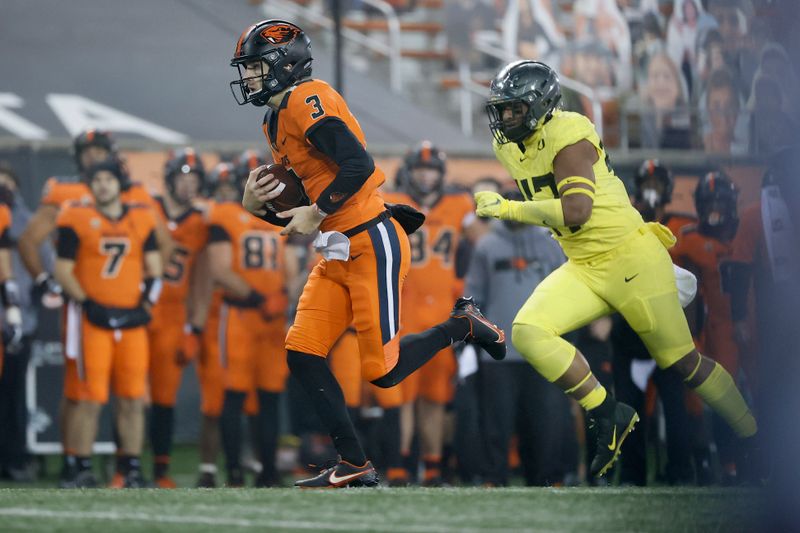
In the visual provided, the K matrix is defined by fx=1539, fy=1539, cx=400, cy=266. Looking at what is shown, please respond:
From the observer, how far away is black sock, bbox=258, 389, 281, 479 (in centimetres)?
916

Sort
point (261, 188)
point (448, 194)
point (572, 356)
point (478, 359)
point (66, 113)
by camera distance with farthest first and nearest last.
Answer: point (66, 113)
point (448, 194)
point (478, 359)
point (572, 356)
point (261, 188)

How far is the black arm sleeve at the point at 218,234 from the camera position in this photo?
9.41 m

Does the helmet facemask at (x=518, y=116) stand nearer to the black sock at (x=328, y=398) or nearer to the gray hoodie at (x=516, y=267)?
the black sock at (x=328, y=398)

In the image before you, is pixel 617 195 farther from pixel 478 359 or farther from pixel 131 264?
pixel 131 264

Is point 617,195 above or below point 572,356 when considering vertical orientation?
above

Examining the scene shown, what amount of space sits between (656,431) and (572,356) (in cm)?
273

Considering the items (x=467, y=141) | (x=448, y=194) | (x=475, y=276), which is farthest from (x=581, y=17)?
(x=475, y=276)

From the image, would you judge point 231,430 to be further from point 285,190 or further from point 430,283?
point 285,190

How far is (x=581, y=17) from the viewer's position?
44.6 feet

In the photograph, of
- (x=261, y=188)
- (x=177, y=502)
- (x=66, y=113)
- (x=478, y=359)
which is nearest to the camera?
(x=177, y=502)

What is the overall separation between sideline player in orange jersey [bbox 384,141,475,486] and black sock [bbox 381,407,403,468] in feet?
0.90

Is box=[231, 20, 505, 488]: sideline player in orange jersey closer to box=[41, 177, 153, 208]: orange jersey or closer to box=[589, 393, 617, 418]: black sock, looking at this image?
box=[589, 393, 617, 418]: black sock

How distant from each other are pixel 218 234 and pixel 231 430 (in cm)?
121

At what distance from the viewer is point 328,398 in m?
6.14
